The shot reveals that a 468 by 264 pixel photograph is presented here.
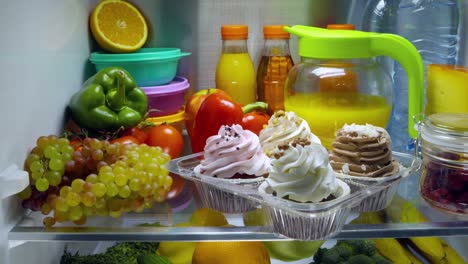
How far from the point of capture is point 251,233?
2.88ft

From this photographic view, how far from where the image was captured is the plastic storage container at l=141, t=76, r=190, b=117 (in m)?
1.35

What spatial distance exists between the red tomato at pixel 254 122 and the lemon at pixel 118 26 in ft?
1.07

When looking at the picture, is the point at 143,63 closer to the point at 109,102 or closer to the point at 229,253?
the point at 109,102

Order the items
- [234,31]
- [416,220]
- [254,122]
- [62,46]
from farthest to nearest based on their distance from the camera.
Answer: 1. [234,31]
2. [254,122]
3. [62,46]
4. [416,220]

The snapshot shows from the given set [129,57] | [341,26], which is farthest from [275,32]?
[129,57]

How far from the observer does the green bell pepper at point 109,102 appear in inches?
47.0

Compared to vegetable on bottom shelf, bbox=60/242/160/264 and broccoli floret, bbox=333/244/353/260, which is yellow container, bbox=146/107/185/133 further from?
broccoli floret, bbox=333/244/353/260

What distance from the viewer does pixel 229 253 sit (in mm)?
1002

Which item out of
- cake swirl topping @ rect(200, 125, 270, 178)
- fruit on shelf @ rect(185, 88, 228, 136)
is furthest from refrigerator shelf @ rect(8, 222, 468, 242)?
fruit on shelf @ rect(185, 88, 228, 136)

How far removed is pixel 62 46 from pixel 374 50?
0.63 metres

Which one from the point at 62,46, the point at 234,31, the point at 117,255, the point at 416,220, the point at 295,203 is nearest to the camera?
the point at 295,203

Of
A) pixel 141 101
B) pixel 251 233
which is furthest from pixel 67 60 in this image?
pixel 251 233

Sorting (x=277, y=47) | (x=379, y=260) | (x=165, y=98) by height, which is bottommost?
(x=379, y=260)

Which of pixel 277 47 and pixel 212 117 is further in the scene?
pixel 277 47
